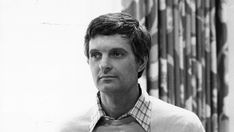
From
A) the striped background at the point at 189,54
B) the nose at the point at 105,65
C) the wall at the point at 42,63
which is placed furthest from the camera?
the striped background at the point at 189,54

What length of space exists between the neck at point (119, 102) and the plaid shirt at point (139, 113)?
0.02m

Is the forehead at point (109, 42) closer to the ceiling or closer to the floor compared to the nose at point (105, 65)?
closer to the ceiling

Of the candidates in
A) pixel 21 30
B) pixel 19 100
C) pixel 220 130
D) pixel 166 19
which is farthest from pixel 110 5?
pixel 220 130

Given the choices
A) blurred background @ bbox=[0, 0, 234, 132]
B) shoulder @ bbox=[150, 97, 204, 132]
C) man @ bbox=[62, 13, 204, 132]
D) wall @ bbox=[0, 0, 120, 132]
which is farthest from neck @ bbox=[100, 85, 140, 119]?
wall @ bbox=[0, 0, 120, 132]

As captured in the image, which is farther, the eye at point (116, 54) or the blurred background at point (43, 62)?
the blurred background at point (43, 62)

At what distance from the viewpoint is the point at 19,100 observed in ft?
7.41

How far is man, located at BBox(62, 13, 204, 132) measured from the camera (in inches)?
60.7

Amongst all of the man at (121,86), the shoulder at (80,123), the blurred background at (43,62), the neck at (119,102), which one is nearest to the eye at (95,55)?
the man at (121,86)

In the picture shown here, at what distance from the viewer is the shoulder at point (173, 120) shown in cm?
162

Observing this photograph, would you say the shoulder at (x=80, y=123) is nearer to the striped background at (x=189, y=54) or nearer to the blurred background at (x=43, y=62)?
the blurred background at (x=43, y=62)

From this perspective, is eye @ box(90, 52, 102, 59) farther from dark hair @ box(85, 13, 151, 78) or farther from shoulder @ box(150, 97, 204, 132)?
shoulder @ box(150, 97, 204, 132)

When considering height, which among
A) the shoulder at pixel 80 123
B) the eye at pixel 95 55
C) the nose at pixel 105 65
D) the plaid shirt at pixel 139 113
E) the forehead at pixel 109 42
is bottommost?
the shoulder at pixel 80 123

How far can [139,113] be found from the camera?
1.60 meters

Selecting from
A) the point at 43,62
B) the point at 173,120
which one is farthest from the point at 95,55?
the point at 43,62
